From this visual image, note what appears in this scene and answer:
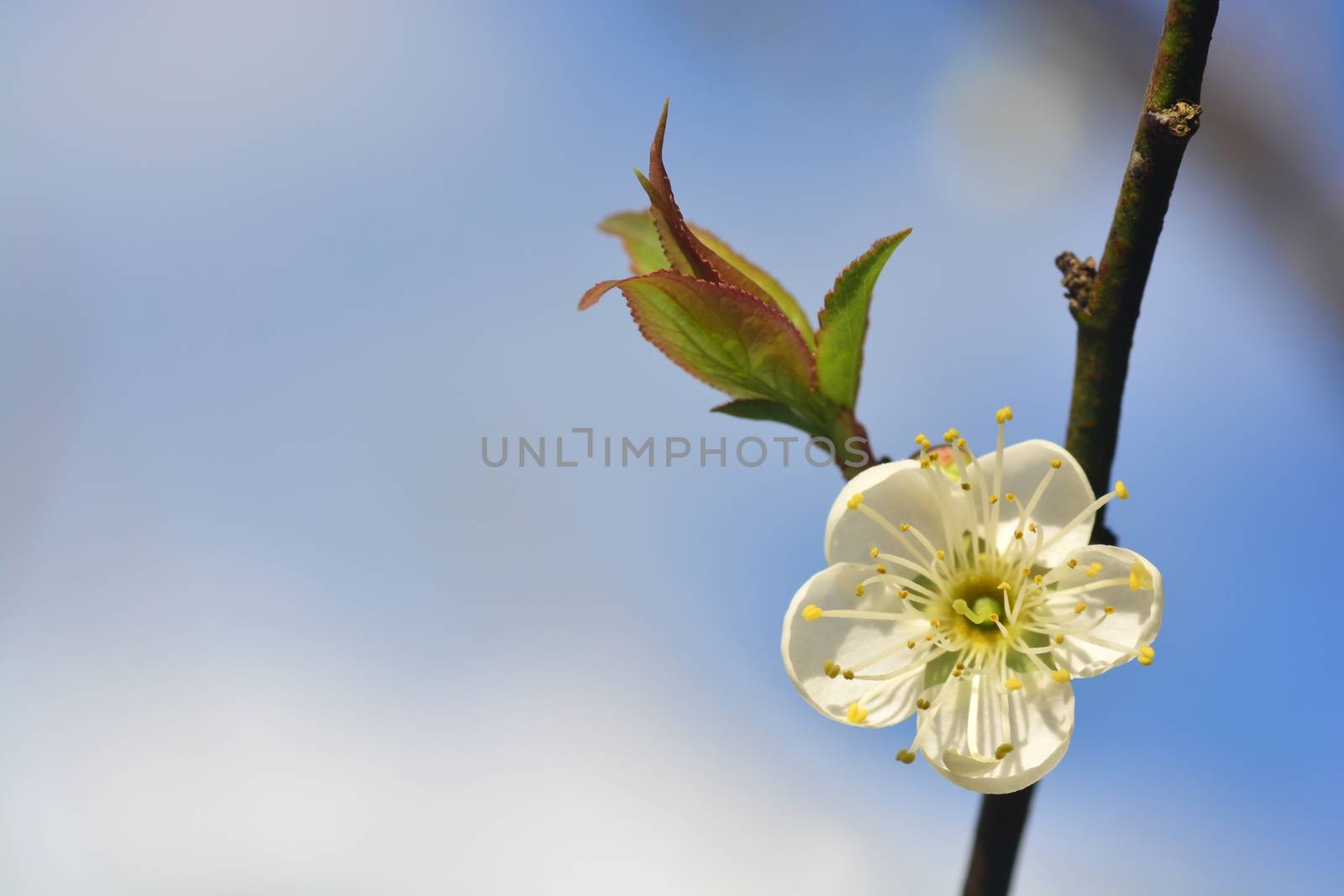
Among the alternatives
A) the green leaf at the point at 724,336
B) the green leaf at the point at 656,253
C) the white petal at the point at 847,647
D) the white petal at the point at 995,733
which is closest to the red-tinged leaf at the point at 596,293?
the green leaf at the point at 724,336

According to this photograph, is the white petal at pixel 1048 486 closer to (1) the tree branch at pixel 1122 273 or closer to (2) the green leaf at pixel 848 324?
(1) the tree branch at pixel 1122 273

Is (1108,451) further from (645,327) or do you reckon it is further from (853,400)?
(645,327)

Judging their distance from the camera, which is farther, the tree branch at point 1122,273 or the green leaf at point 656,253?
the green leaf at point 656,253

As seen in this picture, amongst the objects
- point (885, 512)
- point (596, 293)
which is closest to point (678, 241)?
point (596, 293)

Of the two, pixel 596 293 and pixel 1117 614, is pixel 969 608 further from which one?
pixel 596 293

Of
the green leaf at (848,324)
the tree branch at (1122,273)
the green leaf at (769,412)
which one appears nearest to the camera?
the tree branch at (1122,273)

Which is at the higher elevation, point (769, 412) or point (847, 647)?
point (769, 412)
